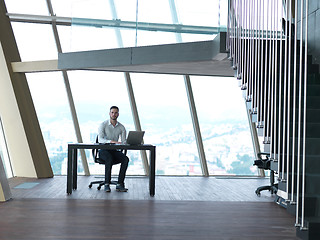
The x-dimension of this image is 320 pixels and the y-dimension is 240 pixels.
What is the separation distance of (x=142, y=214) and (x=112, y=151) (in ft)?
7.74

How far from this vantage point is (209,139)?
950 cm

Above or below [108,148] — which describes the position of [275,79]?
above

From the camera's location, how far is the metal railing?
3.51 meters

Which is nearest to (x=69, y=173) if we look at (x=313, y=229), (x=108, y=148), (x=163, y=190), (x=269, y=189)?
(x=108, y=148)

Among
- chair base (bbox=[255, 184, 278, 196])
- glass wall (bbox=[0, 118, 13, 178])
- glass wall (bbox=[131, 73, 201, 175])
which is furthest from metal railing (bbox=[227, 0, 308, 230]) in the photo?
glass wall (bbox=[0, 118, 13, 178])

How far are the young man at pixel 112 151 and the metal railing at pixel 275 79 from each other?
221cm

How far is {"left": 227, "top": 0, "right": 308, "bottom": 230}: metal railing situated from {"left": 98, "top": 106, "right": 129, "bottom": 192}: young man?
7.24ft

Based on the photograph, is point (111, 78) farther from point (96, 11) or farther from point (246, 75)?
point (246, 75)

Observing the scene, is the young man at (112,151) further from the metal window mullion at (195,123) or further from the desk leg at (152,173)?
the metal window mullion at (195,123)

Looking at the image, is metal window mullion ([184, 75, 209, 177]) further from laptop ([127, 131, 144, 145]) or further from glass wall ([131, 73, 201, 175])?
laptop ([127, 131, 144, 145])

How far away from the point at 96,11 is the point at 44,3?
7.20 ft

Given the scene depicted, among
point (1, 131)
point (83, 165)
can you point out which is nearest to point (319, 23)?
point (83, 165)

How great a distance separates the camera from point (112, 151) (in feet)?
22.6

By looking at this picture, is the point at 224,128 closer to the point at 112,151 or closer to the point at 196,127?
the point at 196,127
